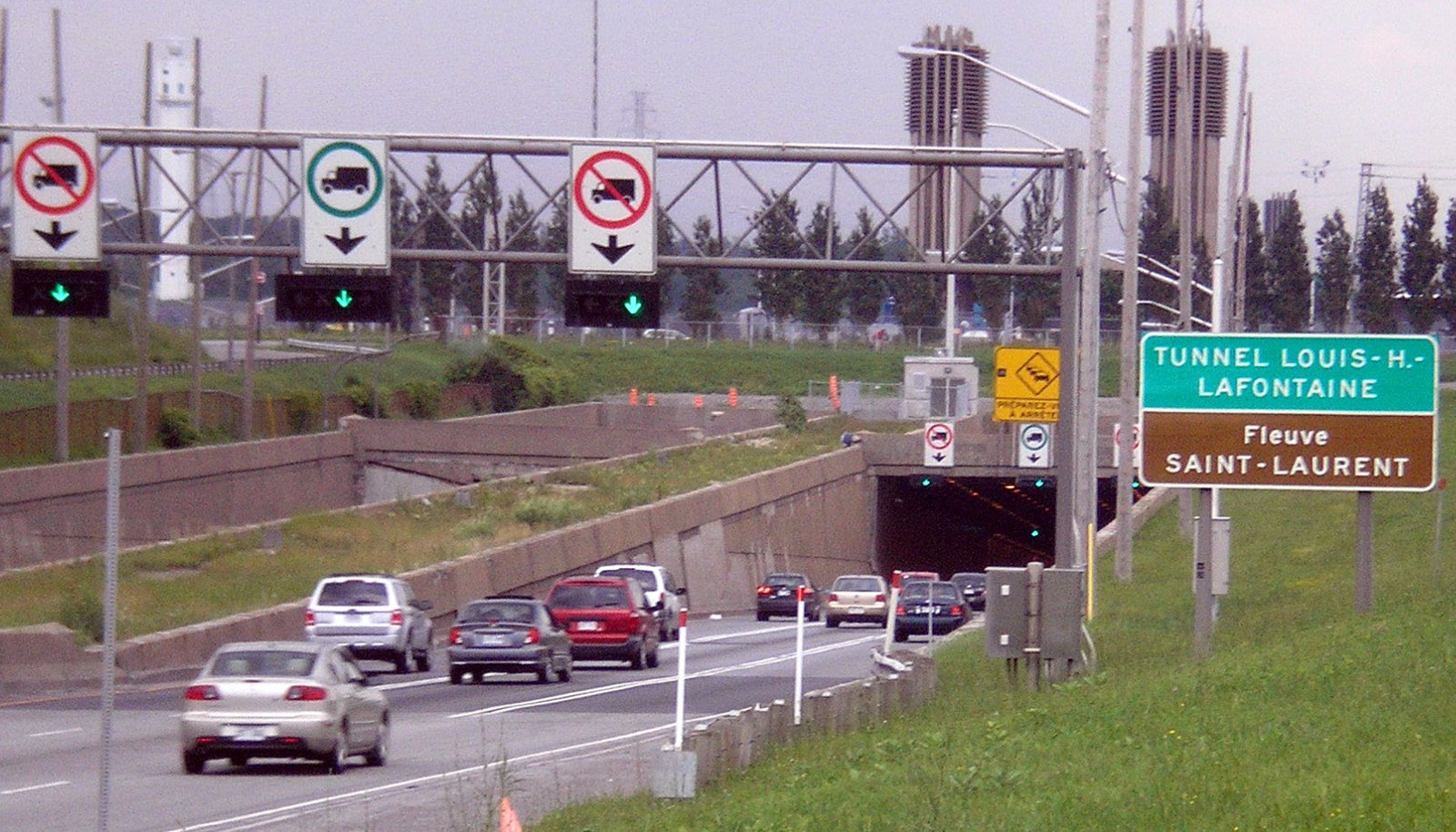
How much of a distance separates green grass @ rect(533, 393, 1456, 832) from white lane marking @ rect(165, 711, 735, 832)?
6.69ft

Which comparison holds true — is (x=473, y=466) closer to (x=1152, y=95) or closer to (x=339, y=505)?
(x=339, y=505)

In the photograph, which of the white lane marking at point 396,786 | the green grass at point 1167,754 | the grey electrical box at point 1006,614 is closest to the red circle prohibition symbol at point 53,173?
the white lane marking at point 396,786

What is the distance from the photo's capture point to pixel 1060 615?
21.1 metres

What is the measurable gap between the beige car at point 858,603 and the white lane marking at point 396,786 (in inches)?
1039

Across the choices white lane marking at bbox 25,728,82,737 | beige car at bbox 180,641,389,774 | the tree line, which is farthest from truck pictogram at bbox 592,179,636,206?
the tree line

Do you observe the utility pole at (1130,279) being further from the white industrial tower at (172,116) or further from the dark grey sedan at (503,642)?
the white industrial tower at (172,116)

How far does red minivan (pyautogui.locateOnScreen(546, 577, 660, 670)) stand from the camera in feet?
119

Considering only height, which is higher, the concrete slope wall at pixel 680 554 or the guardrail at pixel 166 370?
the guardrail at pixel 166 370

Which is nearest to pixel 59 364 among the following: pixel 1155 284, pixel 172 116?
pixel 1155 284

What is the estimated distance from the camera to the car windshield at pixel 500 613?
106 feet

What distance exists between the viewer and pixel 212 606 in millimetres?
38406

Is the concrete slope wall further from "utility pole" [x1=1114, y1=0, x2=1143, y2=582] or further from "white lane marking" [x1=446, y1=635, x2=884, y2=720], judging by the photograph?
"utility pole" [x1=1114, y1=0, x2=1143, y2=582]

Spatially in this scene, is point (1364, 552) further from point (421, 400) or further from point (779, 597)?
point (421, 400)

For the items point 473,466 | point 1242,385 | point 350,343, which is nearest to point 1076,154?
point 1242,385
